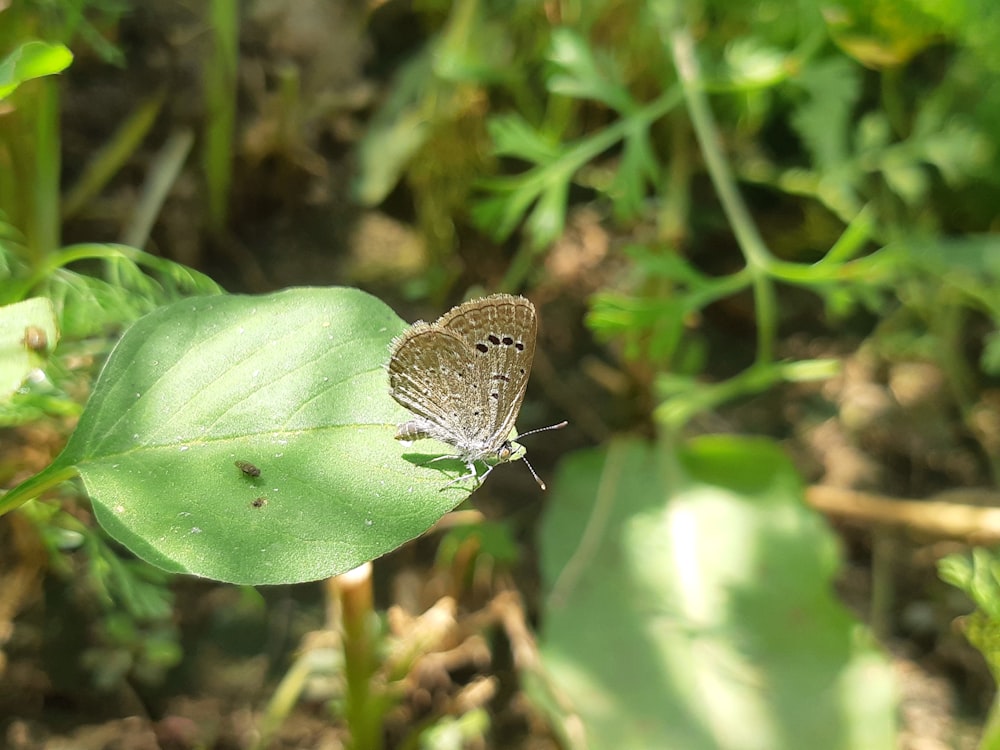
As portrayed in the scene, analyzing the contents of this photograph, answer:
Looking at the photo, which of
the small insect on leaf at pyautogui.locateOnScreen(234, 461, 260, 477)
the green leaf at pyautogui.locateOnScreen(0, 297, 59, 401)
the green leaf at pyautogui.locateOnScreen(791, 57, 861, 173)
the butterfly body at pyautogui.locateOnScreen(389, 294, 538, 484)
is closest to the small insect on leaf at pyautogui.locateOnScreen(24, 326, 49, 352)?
the green leaf at pyautogui.locateOnScreen(0, 297, 59, 401)

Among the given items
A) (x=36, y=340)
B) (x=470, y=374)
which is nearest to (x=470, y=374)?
(x=470, y=374)

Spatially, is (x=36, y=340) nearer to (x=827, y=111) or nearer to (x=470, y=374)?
(x=470, y=374)

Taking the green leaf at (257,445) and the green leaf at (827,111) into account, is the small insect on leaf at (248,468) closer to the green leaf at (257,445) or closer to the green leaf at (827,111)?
the green leaf at (257,445)

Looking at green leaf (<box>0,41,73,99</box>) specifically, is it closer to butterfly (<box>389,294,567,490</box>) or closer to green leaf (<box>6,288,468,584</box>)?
green leaf (<box>6,288,468,584</box>)

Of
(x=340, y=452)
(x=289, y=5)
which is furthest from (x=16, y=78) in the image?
(x=289, y=5)

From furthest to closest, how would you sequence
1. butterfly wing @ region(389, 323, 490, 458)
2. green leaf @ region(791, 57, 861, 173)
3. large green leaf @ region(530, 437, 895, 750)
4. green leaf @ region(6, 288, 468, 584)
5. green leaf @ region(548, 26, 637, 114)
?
green leaf @ region(791, 57, 861, 173)
green leaf @ region(548, 26, 637, 114)
large green leaf @ region(530, 437, 895, 750)
butterfly wing @ region(389, 323, 490, 458)
green leaf @ region(6, 288, 468, 584)

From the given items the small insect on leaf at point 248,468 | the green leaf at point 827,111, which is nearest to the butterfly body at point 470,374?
the small insect on leaf at point 248,468
